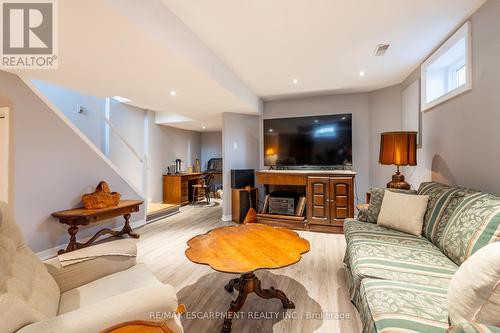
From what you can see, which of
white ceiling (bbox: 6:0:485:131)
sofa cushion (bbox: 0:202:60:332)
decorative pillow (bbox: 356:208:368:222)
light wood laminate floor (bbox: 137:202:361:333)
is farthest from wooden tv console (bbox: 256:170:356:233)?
sofa cushion (bbox: 0:202:60:332)

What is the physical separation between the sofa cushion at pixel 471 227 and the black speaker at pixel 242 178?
3134 mm

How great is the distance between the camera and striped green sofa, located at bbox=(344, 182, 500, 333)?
100cm

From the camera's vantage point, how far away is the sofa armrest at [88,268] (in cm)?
129

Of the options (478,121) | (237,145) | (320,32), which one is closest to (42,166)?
(237,145)

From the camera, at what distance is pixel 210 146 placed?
786 centimetres

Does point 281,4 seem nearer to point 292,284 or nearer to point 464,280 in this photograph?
point 464,280

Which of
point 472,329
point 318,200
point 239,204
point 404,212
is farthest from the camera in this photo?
point 239,204

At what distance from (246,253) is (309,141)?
2.94 meters

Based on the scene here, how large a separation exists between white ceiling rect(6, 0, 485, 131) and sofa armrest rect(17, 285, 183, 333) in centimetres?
167

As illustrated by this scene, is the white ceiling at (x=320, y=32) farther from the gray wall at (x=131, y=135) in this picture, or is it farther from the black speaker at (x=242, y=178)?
the gray wall at (x=131, y=135)

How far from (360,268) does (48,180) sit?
3.46 m

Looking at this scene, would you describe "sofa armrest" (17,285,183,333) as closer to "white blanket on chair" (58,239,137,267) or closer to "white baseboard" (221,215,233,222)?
"white blanket on chair" (58,239,137,267)

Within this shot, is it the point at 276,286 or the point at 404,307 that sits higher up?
the point at 404,307

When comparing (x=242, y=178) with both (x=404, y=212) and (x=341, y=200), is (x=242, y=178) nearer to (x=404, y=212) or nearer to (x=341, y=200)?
(x=341, y=200)
